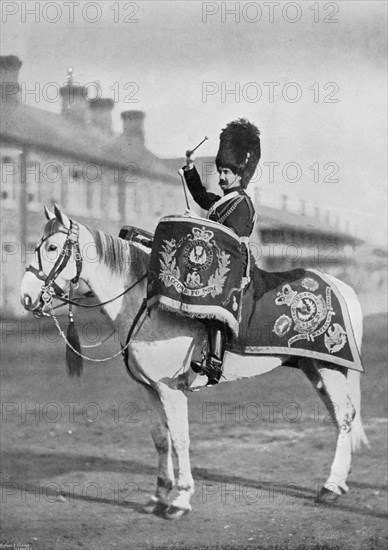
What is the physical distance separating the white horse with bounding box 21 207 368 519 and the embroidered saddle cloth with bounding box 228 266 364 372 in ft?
0.31

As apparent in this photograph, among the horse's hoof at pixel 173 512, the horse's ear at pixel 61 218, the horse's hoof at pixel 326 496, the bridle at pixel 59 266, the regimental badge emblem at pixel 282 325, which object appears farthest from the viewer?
the horse's hoof at pixel 326 496

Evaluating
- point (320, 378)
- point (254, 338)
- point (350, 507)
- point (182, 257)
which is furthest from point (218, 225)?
point (350, 507)

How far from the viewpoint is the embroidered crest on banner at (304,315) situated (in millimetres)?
5418

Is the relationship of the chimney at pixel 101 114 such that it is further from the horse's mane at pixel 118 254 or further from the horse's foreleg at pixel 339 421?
the horse's foreleg at pixel 339 421

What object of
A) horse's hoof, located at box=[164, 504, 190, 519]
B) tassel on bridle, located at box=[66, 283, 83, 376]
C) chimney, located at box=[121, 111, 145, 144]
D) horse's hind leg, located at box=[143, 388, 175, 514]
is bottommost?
horse's hoof, located at box=[164, 504, 190, 519]

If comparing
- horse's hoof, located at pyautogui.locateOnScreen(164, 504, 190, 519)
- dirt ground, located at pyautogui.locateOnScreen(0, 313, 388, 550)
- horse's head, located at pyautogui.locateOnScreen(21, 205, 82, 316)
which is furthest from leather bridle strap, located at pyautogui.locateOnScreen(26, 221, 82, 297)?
horse's hoof, located at pyautogui.locateOnScreen(164, 504, 190, 519)

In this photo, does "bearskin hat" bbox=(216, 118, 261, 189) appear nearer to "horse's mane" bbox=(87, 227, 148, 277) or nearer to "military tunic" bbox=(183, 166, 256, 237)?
"military tunic" bbox=(183, 166, 256, 237)

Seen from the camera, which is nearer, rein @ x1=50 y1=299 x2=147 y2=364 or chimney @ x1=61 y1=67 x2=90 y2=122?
rein @ x1=50 y1=299 x2=147 y2=364

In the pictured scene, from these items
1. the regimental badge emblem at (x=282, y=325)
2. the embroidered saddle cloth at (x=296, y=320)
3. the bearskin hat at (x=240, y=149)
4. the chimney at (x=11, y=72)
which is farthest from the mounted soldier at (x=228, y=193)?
the chimney at (x=11, y=72)

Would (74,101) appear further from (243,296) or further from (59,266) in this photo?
(243,296)

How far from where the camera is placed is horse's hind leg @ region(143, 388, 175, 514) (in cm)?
549

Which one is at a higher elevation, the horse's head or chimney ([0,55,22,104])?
chimney ([0,55,22,104])

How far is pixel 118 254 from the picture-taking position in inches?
209

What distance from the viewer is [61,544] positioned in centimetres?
566
